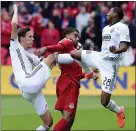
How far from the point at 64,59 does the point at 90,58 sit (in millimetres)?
559

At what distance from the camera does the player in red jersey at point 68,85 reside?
437 inches

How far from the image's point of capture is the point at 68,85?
11250 millimetres

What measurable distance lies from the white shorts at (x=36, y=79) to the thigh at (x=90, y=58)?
863mm

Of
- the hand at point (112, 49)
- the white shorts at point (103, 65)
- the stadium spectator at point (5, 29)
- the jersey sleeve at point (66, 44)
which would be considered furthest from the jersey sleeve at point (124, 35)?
the stadium spectator at point (5, 29)

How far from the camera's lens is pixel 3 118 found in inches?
635

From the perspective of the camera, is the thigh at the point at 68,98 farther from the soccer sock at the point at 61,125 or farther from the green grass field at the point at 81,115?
the green grass field at the point at 81,115

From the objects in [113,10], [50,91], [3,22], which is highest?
[113,10]

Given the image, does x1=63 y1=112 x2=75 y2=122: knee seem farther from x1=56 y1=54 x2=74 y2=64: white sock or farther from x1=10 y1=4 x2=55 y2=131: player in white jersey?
x1=56 y1=54 x2=74 y2=64: white sock

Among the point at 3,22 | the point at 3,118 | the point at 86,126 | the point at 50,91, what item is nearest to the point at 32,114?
the point at 3,118

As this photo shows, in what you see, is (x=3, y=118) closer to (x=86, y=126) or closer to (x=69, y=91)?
(x=86, y=126)

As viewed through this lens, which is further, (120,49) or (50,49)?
(120,49)

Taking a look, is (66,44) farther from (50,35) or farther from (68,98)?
(50,35)

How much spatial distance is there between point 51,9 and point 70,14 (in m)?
0.77

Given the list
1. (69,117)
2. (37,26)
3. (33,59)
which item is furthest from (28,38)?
(37,26)
